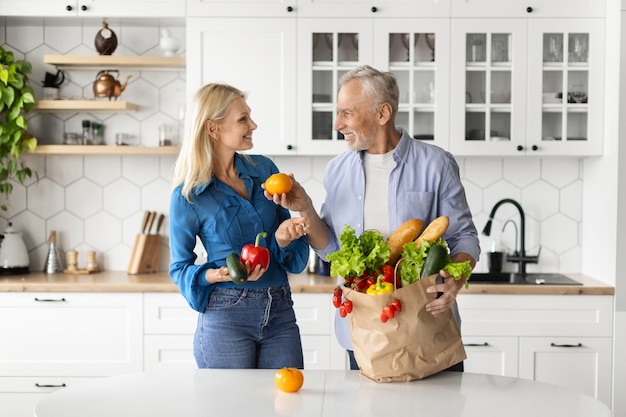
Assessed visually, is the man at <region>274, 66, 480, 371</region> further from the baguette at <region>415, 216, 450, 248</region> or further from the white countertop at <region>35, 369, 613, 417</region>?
the white countertop at <region>35, 369, 613, 417</region>

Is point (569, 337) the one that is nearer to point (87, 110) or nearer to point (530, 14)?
point (530, 14)

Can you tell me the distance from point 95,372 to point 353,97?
6.76 feet

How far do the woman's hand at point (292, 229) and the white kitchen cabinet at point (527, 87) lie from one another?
5.45 feet

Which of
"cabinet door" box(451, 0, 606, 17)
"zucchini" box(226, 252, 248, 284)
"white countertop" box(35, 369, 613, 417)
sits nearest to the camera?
"white countertop" box(35, 369, 613, 417)

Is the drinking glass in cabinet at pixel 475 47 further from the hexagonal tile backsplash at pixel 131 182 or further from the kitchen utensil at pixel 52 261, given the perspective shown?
the kitchen utensil at pixel 52 261

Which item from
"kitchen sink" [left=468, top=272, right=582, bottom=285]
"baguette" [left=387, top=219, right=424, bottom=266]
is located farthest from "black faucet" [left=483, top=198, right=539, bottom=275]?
"baguette" [left=387, top=219, right=424, bottom=266]

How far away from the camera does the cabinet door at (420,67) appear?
13.1ft

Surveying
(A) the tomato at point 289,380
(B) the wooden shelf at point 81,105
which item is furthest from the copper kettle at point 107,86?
(A) the tomato at point 289,380

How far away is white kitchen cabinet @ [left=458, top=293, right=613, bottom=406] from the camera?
386 cm

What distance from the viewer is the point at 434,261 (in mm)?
2125

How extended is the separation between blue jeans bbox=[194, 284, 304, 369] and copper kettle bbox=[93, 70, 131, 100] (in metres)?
1.94

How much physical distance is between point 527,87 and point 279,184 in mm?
2010

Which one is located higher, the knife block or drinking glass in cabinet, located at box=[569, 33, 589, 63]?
drinking glass in cabinet, located at box=[569, 33, 589, 63]

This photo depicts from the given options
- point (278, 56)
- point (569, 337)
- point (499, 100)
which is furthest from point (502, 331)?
point (278, 56)
